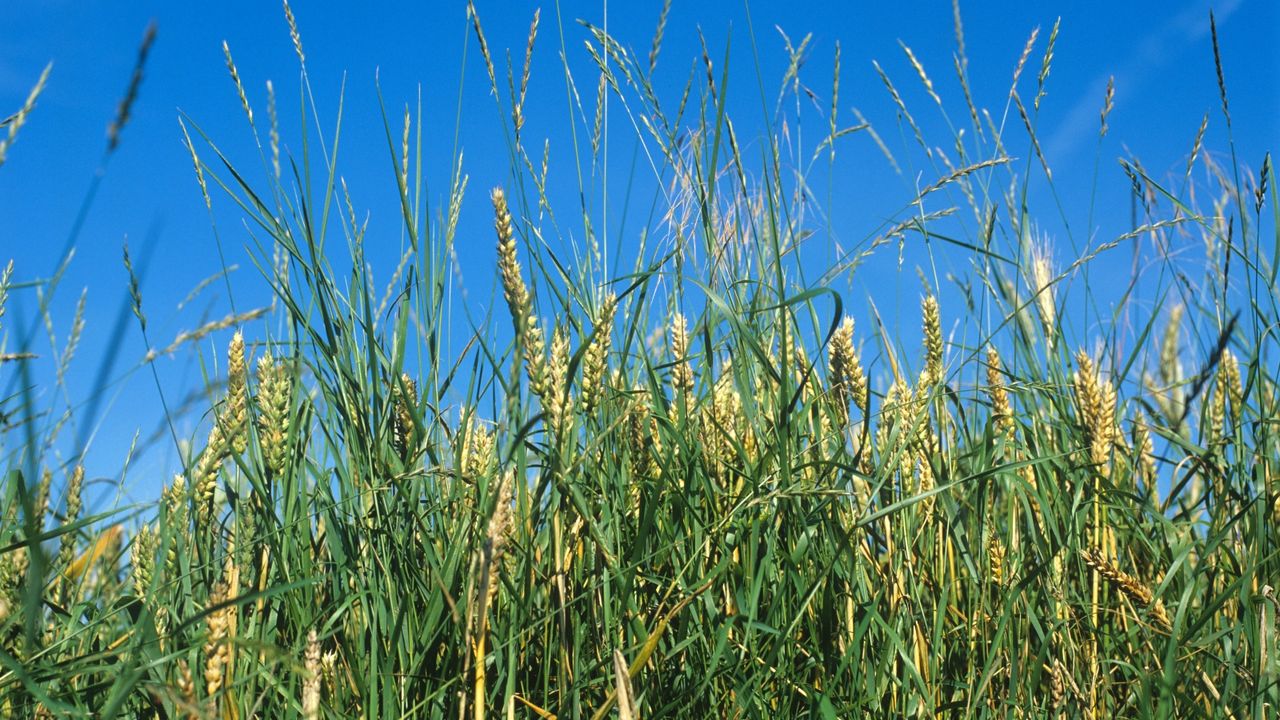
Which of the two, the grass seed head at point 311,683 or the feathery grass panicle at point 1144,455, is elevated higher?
the feathery grass panicle at point 1144,455

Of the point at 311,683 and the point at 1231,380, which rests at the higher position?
the point at 1231,380

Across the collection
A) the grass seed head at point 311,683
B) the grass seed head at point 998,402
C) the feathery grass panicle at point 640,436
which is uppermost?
the grass seed head at point 998,402

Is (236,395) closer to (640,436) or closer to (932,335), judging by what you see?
(640,436)

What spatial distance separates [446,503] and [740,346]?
17.8 inches

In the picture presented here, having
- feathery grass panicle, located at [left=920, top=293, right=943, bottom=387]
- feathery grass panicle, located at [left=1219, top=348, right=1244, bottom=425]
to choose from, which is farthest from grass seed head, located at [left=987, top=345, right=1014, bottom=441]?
feathery grass panicle, located at [left=1219, top=348, right=1244, bottom=425]

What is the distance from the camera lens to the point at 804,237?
1.93m

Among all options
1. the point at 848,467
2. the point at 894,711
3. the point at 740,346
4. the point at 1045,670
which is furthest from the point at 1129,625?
the point at 740,346

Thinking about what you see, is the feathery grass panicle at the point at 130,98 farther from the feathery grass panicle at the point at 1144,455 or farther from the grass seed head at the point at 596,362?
the feathery grass panicle at the point at 1144,455

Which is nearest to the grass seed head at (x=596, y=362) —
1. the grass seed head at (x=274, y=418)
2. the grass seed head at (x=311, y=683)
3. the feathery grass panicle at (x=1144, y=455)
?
the grass seed head at (x=274, y=418)

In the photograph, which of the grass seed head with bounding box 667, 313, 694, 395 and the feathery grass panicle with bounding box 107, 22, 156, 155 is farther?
the grass seed head with bounding box 667, 313, 694, 395

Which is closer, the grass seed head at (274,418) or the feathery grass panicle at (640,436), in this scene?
the grass seed head at (274,418)

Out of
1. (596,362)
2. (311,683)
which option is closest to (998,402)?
(596,362)

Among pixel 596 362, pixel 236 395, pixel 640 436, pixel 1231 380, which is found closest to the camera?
pixel 596 362

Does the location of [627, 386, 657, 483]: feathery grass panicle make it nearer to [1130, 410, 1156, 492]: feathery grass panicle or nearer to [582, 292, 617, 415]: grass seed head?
[582, 292, 617, 415]: grass seed head
